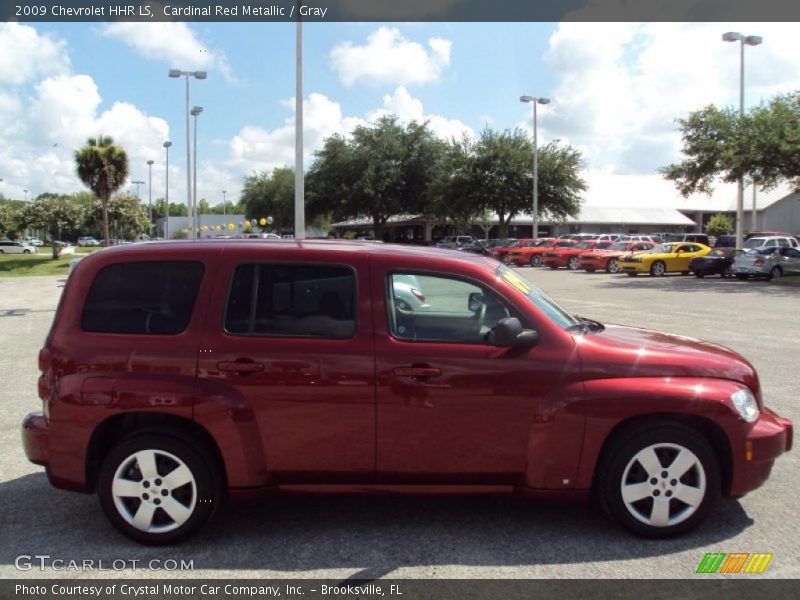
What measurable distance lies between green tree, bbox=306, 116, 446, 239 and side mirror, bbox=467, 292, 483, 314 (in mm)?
51691

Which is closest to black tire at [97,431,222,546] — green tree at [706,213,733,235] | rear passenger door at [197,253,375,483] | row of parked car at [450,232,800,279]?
rear passenger door at [197,253,375,483]

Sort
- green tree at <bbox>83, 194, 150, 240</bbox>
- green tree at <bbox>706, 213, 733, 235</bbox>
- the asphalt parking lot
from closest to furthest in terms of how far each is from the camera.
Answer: the asphalt parking lot → green tree at <bbox>83, 194, 150, 240</bbox> → green tree at <bbox>706, 213, 733, 235</bbox>

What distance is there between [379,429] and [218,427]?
35.9 inches

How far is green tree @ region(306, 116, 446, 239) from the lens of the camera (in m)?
55.9

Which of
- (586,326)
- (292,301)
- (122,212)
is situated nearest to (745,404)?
(586,326)

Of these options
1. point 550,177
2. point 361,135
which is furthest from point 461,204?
point 361,135

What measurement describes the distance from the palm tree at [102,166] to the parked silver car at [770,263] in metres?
32.3

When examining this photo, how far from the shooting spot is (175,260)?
13.8 feet

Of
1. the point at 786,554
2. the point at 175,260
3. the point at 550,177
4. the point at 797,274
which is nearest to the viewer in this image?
the point at 786,554

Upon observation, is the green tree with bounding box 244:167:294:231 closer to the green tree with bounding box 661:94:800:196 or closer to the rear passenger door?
the green tree with bounding box 661:94:800:196

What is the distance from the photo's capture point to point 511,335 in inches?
153

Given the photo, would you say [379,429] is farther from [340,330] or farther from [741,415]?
[741,415]

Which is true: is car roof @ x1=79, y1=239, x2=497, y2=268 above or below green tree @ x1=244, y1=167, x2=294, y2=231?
below

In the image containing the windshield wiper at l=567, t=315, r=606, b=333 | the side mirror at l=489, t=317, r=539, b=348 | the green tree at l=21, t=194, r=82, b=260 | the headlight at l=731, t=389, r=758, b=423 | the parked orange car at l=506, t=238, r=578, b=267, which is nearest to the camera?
the side mirror at l=489, t=317, r=539, b=348
